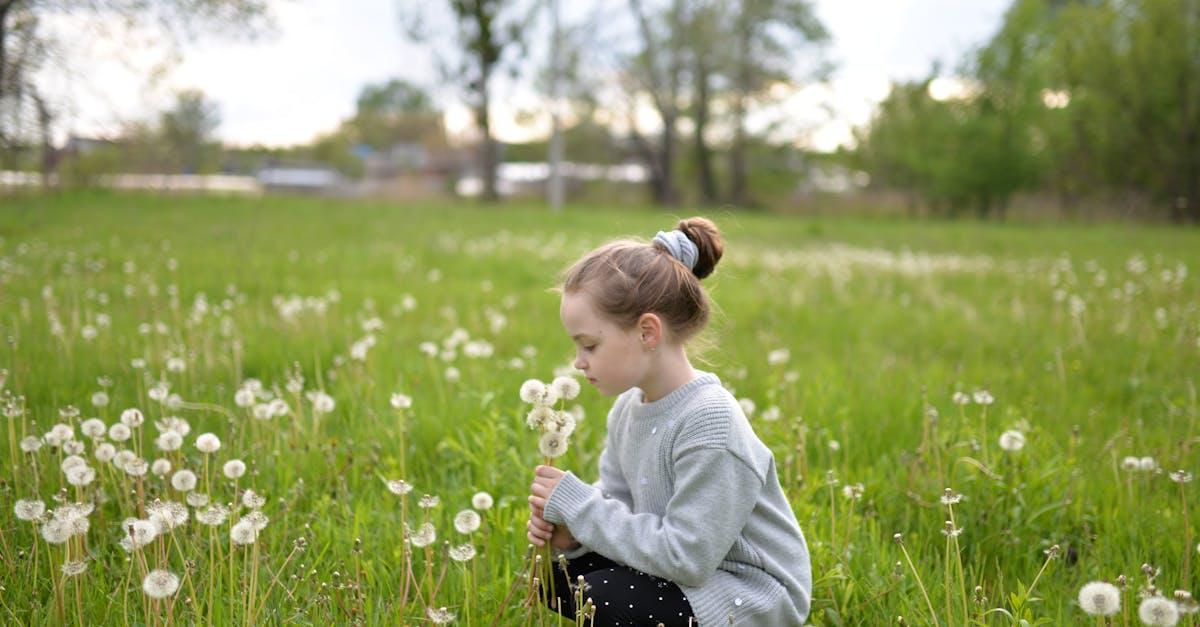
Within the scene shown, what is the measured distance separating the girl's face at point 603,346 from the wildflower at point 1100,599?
1.02m

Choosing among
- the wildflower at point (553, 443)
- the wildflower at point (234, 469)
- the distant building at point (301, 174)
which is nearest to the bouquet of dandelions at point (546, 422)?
the wildflower at point (553, 443)

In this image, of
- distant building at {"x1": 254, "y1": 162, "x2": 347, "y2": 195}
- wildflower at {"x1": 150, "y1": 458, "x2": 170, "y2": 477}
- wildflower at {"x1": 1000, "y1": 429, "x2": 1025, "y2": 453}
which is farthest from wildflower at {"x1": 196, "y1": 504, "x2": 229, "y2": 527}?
distant building at {"x1": 254, "y1": 162, "x2": 347, "y2": 195}

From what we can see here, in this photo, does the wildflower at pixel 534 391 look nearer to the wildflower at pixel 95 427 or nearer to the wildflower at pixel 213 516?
the wildflower at pixel 213 516

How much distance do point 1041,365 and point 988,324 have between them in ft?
Answer: 4.58

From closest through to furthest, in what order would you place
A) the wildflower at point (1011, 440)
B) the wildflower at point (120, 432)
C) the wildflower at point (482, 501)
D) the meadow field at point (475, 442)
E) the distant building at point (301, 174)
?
the meadow field at point (475, 442), the wildflower at point (482, 501), the wildflower at point (120, 432), the wildflower at point (1011, 440), the distant building at point (301, 174)

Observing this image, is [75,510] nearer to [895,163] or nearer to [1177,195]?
[1177,195]

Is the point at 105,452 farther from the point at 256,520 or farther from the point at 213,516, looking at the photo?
the point at 256,520

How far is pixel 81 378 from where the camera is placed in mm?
3984

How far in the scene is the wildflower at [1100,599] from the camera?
1.65 metres

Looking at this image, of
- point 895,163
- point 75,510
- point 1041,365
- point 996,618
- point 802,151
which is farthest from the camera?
point 802,151

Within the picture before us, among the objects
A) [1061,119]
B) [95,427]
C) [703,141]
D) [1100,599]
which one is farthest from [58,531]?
[703,141]

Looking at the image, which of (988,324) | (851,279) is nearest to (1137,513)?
(988,324)

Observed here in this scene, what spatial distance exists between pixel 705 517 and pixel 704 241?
2.38ft

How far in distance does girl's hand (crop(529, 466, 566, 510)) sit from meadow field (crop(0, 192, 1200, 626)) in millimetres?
148
